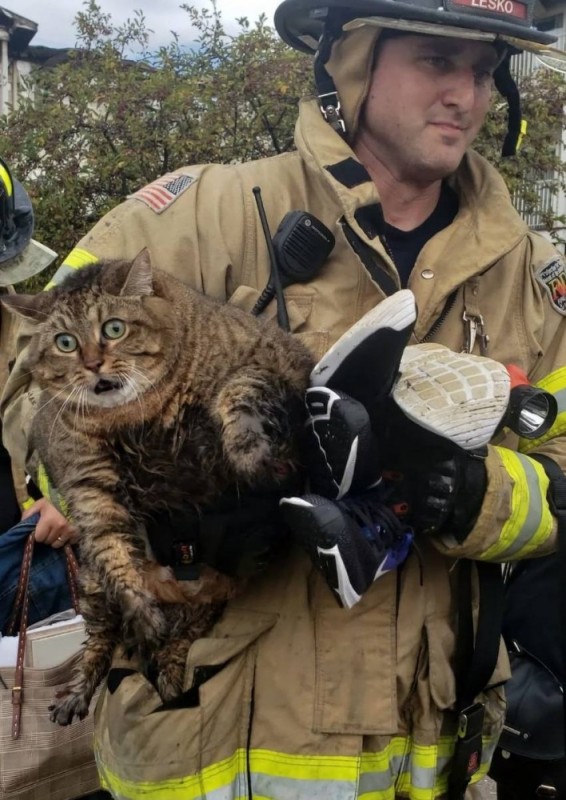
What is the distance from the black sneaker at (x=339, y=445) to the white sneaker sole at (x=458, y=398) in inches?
5.2

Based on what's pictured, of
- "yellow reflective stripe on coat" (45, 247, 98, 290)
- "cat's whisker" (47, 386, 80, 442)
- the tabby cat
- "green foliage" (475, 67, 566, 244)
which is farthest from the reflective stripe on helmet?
"green foliage" (475, 67, 566, 244)

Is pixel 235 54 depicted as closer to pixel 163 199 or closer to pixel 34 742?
pixel 163 199

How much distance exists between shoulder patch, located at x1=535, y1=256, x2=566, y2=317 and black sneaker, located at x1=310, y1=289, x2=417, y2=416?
79cm

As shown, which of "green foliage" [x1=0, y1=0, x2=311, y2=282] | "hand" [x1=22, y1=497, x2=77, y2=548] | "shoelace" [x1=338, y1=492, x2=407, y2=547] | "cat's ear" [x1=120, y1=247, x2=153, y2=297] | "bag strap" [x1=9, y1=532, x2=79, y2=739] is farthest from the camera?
"green foliage" [x1=0, y1=0, x2=311, y2=282]

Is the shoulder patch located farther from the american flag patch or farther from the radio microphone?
the american flag patch

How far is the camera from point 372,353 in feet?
6.06

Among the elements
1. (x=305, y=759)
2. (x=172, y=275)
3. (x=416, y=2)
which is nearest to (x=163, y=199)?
(x=172, y=275)

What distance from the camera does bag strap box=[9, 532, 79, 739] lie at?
2.63 meters

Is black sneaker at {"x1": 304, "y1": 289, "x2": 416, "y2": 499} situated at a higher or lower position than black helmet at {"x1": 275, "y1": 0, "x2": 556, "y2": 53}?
lower

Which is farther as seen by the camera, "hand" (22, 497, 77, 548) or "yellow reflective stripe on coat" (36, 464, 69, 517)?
"hand" (22, 497, 77, 548)

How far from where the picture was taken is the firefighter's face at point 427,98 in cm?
238

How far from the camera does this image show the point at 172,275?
2363 millimetres

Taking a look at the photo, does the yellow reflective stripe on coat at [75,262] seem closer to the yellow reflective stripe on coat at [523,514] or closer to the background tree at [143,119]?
the yellow reflective stripe on coat at [523,514]

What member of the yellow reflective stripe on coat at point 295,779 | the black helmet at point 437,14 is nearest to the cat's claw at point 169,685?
the yellow reflective stripe on coat at point 295,779
